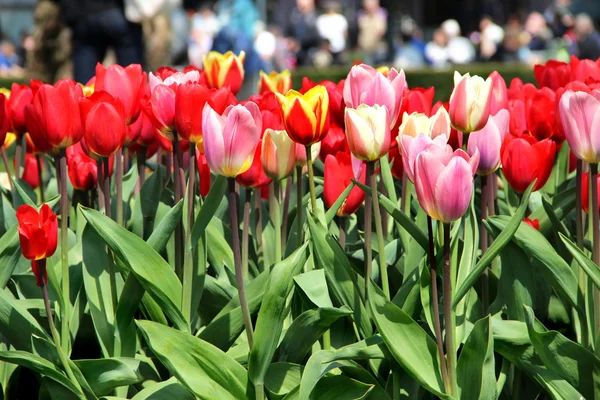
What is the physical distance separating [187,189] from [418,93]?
Result: 0.67m

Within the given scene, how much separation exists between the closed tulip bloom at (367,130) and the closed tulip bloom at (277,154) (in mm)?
241

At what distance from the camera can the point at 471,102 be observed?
1801 mm

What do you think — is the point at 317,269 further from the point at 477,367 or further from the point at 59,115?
the point at 59,115

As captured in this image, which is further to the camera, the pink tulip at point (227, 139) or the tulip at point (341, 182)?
the tulip at point (341, 182)

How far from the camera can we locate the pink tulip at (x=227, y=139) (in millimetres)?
1696

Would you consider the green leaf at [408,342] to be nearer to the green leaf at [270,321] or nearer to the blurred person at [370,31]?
the green leaf at [270,321]

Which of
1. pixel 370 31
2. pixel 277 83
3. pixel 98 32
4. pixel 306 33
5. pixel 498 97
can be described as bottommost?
pixel 370 31

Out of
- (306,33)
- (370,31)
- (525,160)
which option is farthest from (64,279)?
(370,31)

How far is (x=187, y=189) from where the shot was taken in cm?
185

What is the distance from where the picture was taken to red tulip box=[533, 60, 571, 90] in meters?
2.64

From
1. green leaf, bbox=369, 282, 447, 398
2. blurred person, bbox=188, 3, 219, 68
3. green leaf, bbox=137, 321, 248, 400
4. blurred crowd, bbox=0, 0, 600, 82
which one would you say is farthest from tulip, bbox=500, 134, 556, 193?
blurred person, bbox=188, 3, 219, 68

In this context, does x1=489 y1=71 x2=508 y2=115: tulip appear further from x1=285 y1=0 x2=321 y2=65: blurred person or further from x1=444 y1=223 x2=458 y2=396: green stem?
A: x1=285 y1=0 x2=321 y2=65: blurred person

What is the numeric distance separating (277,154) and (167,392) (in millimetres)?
515

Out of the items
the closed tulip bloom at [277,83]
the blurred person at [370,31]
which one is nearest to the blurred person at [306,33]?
the blurred person at [370,31]
